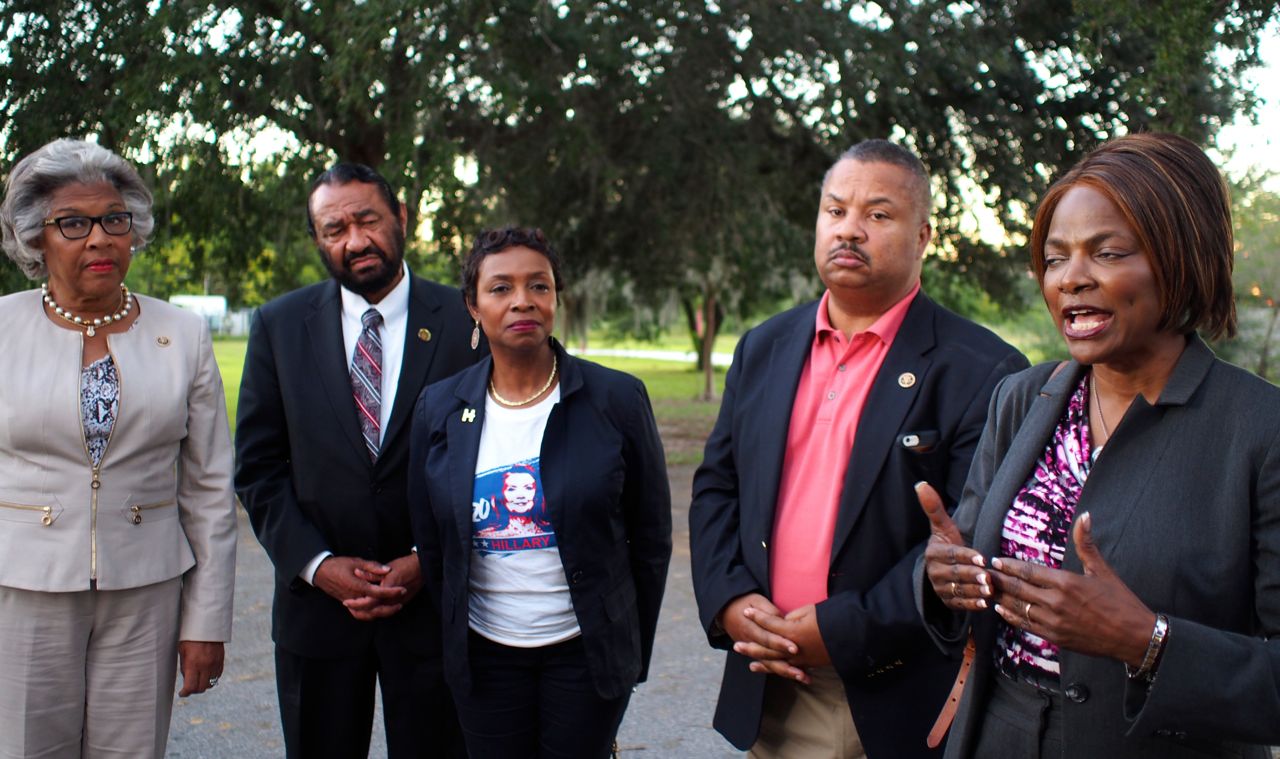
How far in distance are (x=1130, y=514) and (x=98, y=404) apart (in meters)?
2.56

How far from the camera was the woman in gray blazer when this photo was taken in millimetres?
1851

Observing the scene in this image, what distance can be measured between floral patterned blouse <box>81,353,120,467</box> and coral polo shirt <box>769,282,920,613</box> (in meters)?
1.83

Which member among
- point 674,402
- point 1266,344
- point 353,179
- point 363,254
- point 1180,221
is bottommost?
point 674,402

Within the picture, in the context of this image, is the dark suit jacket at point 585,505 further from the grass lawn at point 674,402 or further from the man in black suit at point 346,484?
the grass lawn at point 674,402

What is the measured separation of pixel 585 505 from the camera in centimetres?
313

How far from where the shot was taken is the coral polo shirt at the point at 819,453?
115 inches

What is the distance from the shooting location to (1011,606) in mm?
1989

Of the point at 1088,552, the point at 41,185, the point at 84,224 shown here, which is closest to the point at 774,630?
the point at 1088,552

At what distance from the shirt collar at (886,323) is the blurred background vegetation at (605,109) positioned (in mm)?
5438

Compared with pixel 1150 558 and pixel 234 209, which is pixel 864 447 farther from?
pixel 234 209

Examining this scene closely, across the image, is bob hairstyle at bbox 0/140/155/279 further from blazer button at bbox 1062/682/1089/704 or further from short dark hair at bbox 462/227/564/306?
blazer button at bbox 1062/682/1089/704

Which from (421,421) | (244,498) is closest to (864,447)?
(421,421)

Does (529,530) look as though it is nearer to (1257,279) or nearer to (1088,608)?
(1088,608)

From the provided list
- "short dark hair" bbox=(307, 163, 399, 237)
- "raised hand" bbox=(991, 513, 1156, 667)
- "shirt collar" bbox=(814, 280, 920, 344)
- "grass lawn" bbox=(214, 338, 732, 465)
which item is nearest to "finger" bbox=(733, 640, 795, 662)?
"shirt collar" bbox=(814, 280, 920, 344)
